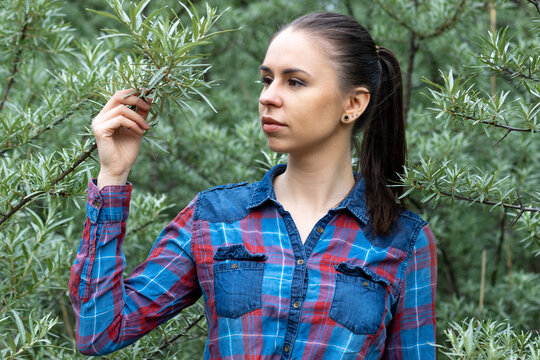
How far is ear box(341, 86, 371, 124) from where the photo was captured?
5.64 feet

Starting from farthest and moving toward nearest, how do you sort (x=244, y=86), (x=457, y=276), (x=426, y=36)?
(x=244, y=86) → (x=457, y=276) → (x=426, y=36)

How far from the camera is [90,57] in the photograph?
75.9 inches

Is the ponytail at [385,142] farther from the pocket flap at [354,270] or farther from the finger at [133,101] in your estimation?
the finger at [133,101]

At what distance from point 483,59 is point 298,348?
811mm

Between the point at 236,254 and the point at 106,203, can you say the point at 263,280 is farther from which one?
the point at 106,203

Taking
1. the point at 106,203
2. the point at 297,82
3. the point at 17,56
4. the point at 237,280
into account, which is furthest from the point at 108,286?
the point at 17,56

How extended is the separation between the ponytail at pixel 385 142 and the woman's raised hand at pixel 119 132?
654 millimetres

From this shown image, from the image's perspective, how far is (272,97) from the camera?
158 centimetres

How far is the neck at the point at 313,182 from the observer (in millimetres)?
1727

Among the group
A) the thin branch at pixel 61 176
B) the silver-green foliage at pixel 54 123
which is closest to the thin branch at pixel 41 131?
the silver-green foliage at pixel 54 123

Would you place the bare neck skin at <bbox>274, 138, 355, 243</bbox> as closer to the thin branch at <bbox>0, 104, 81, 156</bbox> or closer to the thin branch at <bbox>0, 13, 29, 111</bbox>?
the thin branch at <bbox>0, 104, 81, 156</bbox>

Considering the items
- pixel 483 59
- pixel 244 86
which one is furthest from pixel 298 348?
pixel 244 86

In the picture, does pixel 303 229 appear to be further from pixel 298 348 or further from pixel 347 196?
pixel 298 348

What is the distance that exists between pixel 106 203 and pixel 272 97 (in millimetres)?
463
